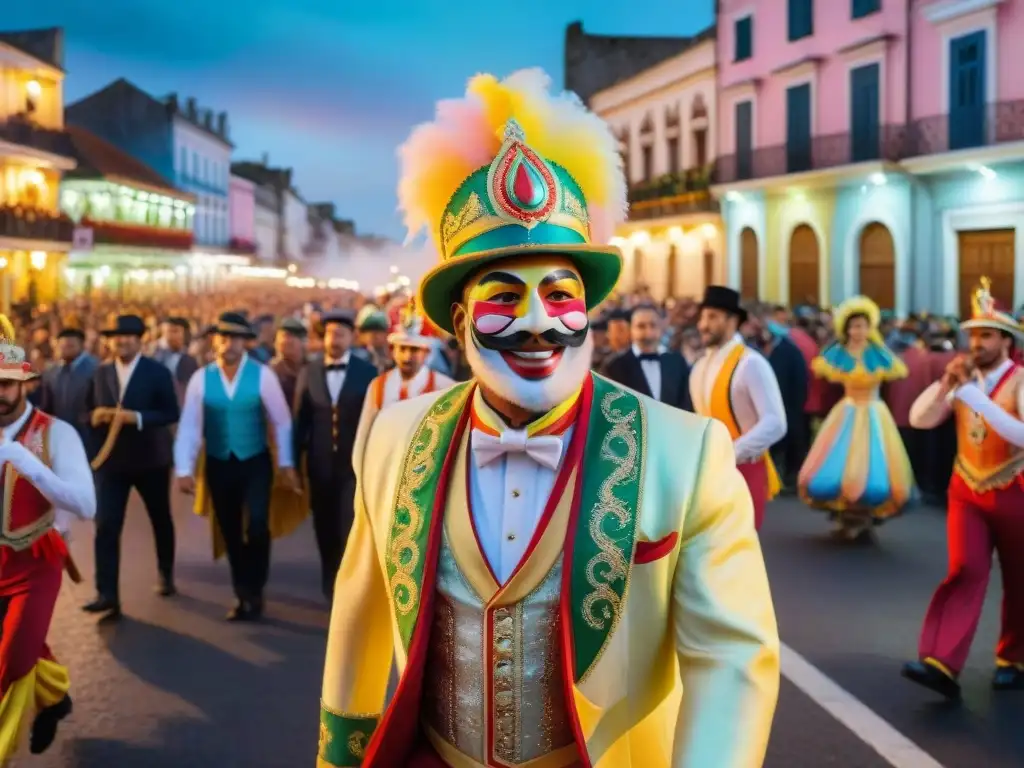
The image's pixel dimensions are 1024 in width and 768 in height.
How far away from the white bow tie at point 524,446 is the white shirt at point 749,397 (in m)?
4.58

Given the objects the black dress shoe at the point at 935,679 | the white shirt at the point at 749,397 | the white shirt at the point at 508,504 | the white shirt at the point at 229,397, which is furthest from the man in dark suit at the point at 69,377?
the white shirt at the point at 508,504

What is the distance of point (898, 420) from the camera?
1310 centimetres

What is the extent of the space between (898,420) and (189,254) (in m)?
64.6

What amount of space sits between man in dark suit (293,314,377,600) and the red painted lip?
19.7ft

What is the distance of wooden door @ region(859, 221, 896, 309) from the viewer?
29.1m

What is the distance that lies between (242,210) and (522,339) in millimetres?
104781

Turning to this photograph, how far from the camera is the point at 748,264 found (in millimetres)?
35500

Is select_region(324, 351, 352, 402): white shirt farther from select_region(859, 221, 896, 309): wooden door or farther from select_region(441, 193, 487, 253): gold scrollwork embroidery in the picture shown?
select_region(859, 221, 896, 309): wooden door

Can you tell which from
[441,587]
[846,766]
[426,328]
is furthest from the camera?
[426,328]

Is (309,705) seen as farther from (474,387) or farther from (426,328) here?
(426,328)

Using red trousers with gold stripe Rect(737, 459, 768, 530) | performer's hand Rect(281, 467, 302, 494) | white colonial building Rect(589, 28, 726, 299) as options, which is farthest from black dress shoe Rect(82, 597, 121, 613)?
white colonial building Rect(589, 28, 726, 299)

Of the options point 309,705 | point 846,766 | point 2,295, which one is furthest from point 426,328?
point 2,295

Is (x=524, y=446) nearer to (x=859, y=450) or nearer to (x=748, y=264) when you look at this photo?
(x=859, y=450)

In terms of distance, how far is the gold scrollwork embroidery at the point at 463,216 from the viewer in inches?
114
